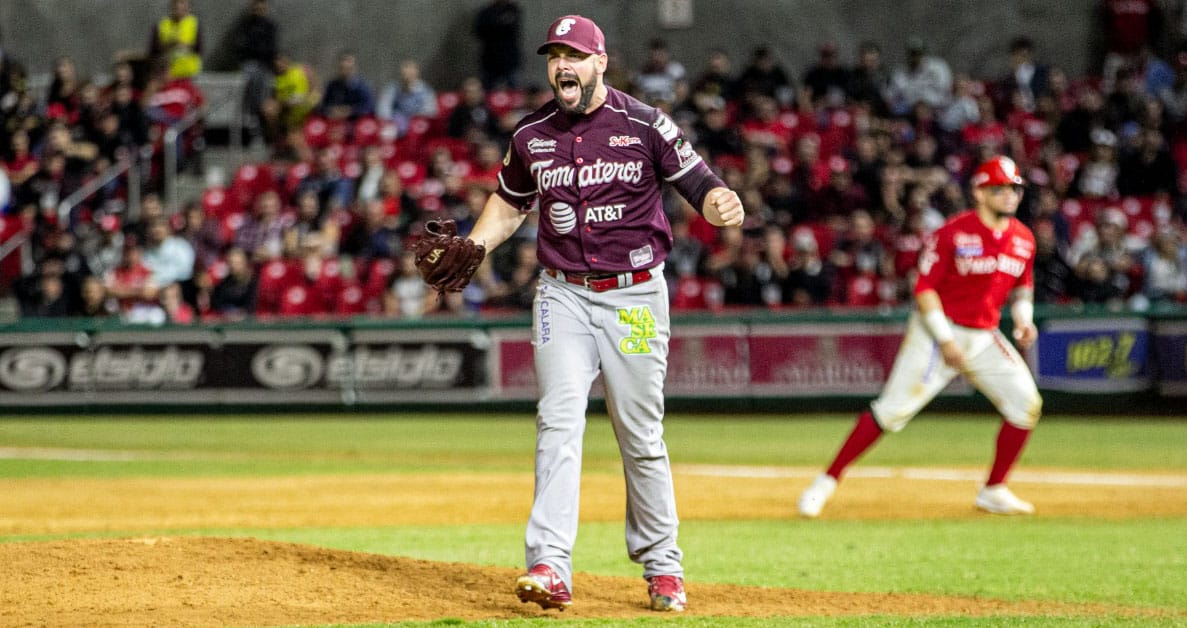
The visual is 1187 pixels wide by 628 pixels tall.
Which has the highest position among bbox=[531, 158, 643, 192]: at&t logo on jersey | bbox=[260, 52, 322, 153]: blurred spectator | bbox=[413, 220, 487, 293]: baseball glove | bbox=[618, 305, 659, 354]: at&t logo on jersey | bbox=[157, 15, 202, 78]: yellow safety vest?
bbox=[157, 15, 202, 78]: yellow safety vest

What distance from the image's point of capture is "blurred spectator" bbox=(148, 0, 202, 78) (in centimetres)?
2150

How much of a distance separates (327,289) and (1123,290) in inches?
384

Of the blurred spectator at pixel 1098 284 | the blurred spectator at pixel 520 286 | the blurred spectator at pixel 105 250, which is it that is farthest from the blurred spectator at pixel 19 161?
the blurred spectator at pixel 1098 284

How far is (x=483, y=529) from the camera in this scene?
29.6 ft

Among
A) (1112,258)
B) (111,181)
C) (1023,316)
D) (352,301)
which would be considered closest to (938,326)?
(1023,316)

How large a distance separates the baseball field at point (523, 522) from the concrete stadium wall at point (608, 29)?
8212mm

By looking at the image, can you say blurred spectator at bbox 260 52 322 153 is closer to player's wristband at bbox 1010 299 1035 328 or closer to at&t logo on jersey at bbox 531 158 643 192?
player's wristband at bbox 1010 299 1035 328

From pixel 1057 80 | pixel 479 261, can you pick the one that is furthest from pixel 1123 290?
pixel 479 261

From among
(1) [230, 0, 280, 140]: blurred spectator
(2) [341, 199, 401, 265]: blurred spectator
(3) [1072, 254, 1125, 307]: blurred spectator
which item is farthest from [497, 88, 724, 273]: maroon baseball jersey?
(1) [230, 0, 280, 140]: blurred spectator

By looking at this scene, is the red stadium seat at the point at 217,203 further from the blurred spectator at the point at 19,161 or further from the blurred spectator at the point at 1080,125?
the blurred spectator at the point at 1080,125

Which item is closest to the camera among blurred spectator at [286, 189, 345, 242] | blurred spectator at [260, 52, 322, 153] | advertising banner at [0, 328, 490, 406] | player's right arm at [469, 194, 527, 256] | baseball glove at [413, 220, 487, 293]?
baseball glove at [413, 220, 487, 293]

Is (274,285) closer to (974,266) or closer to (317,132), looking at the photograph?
(317,132)

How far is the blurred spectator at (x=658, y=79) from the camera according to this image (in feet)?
67.9

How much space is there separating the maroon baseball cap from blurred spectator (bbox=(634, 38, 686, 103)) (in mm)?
14902
